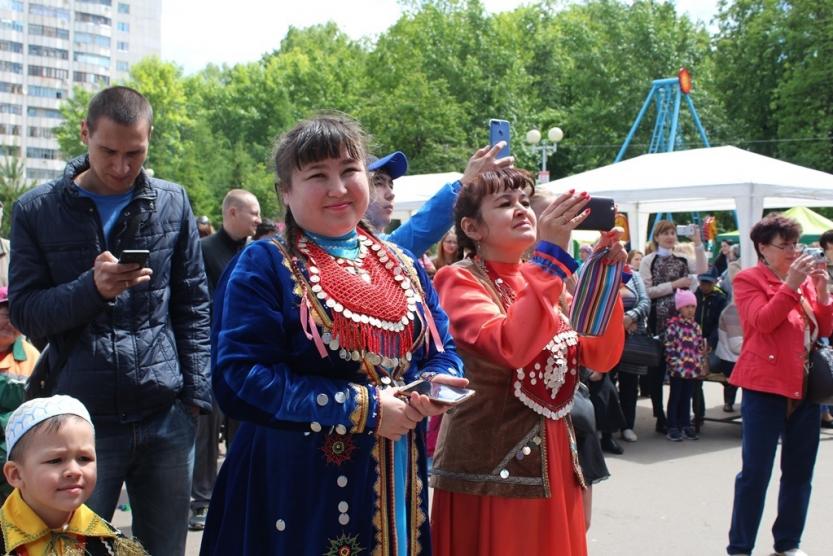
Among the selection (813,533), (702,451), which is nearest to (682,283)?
(702,451)

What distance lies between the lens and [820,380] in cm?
492

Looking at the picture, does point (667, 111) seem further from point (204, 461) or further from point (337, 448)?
point (337, 448)

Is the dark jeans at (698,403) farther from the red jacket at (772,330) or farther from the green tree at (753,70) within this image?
the green tree at (753,70)

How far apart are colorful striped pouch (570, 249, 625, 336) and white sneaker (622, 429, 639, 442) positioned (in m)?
6.08

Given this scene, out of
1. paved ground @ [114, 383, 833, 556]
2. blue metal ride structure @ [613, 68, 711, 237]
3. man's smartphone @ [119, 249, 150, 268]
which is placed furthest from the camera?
blue metal ride structure @ [613, 68, 711, 237]

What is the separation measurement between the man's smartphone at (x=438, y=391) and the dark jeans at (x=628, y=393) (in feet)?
23.0

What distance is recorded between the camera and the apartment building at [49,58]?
100 meters

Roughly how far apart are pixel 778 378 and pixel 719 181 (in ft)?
19.6

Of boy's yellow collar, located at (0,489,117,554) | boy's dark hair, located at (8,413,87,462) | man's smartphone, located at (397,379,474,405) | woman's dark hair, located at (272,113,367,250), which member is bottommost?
boy's yellow collar, located at (0,489,117,554)

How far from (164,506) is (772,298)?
3.55 metres

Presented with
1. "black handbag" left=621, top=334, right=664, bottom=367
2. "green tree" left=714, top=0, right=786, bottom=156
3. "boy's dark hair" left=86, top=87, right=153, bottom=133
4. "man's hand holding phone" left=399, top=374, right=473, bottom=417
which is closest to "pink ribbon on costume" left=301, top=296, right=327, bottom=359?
"man's hand holding phone" left=399, top=374, right=473, bottom=417

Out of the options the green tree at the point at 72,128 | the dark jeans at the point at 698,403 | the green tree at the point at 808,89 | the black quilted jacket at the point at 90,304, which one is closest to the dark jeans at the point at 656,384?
the dark jeans at the point at 698,403

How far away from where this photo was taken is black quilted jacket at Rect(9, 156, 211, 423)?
2.87 meters

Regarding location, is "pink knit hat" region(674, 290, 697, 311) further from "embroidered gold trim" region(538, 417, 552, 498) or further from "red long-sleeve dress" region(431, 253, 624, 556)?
"embroidered gold trim" region(538, 417, 552, 498)
